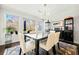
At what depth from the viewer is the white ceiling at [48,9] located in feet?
5.48

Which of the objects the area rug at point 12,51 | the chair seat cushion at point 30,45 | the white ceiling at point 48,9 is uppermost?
the white ceiling at point 48,9

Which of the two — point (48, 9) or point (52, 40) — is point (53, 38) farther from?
point (48, 9)

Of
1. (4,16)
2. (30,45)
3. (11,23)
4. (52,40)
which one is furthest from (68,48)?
(4,16)

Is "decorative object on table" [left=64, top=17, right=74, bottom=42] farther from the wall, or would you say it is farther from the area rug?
the area rug

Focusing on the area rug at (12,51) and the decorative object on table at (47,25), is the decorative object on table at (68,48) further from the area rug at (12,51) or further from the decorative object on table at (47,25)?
the area rug at (12,51)

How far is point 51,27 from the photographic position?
1.69m

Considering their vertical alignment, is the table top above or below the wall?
below

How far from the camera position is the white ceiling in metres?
1.67

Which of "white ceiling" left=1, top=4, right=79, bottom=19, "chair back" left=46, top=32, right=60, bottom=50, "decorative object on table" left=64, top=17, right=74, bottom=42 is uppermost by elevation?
"white ceiling" left=1, top=4, right=79, bottom=19

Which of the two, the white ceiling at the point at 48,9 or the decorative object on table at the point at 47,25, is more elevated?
the white ceiling at the point at 48,9

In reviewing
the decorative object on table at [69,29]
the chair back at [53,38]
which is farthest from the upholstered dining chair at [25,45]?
the decorative object on table at [69,29]

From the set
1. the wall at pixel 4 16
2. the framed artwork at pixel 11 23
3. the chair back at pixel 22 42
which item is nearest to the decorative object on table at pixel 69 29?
the wall at pixel 4 16

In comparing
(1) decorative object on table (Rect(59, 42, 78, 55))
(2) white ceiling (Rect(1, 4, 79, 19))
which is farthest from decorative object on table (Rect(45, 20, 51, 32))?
(1) decorative object on table (Rect(59, 42, 78, 55))

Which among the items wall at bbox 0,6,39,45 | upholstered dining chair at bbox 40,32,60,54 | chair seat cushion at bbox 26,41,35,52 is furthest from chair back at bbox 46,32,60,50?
wall at bbox 0,6,39,45
